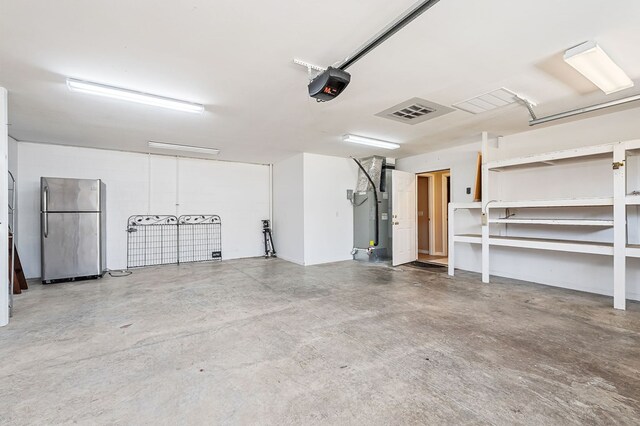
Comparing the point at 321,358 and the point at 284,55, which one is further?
the point at 284,55

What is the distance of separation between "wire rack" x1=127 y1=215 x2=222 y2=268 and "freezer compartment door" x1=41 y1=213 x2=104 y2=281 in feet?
3.15

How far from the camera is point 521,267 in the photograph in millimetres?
4922

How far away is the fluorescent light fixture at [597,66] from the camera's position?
7.68ft

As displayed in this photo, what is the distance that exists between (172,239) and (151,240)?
1.38ft

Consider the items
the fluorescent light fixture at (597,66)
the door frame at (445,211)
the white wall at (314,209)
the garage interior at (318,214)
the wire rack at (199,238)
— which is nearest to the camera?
the garage interior at (318,214)

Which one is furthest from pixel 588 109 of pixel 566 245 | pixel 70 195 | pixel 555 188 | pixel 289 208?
pixel 70 195

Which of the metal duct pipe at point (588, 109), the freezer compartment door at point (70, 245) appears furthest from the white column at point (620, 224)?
the freezer compartment door at point (70, 245)

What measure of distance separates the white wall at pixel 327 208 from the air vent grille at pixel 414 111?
2710mm

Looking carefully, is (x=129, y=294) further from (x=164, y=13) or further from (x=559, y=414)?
(x=559, y=414)

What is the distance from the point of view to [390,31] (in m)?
1.95

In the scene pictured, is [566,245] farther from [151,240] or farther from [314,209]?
[151,240]

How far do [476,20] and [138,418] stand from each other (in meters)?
3.41

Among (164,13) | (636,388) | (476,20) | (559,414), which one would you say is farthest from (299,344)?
(476,20)

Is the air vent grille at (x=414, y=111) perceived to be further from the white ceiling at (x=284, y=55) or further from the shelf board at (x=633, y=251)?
the shelf board at (x=633, y=251)
